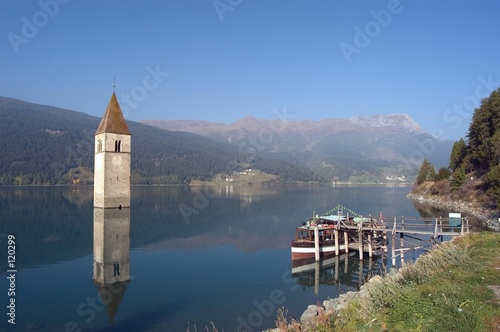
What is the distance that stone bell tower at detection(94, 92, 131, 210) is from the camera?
56.4 metres

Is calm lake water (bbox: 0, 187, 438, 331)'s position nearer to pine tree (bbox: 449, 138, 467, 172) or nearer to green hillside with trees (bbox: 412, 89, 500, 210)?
green hillside with trees (bbox: 412, 89, 500, 210)

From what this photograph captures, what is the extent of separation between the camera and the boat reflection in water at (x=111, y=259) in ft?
68.8

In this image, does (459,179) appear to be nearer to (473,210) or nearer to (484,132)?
(484,132)

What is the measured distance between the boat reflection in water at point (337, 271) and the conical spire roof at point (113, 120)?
39352mm

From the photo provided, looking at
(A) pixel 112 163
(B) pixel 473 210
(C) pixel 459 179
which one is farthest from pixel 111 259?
(C) pixel 459 179

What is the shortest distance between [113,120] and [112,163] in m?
6.96

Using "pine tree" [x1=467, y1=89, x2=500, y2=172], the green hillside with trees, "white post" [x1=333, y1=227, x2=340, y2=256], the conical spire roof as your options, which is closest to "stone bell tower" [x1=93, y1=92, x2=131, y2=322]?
the conical spire roof

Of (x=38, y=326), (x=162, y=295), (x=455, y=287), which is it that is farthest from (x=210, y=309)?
(x=455, y=287)

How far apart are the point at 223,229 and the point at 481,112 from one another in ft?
155

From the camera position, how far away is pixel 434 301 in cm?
943

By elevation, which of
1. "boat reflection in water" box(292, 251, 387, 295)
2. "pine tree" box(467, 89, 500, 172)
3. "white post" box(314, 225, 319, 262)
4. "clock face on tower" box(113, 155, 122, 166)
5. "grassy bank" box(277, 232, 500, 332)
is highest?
"pine tree" box(467, 89, 500, 172)

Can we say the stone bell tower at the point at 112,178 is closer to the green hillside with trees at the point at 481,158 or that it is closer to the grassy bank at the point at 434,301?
the grassy bank at the point at 434,301

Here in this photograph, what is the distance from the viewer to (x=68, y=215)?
57031mm

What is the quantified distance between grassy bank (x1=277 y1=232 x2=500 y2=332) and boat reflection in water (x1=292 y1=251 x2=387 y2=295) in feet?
34.1
